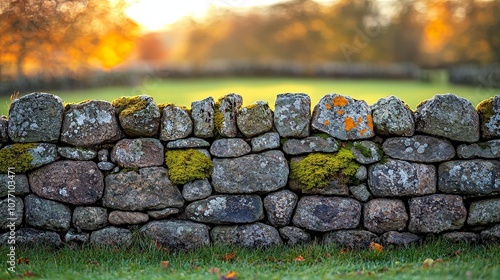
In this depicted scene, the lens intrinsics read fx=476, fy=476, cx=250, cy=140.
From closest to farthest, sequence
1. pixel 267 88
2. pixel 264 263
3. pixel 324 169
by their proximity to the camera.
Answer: pixel 264 263 < pixel 324 169 < pixel 267 88

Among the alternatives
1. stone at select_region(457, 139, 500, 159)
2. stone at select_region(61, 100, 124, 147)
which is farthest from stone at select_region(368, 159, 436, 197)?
stone at select_region(61, 100, 124, 147)

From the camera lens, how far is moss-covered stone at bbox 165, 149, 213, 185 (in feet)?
15.8

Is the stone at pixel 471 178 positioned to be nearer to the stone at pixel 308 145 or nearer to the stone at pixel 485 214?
the stone at pixel 485 214

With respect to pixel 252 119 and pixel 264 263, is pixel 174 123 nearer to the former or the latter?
pixel 252 119

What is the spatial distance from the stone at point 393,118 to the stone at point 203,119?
168 centimetres

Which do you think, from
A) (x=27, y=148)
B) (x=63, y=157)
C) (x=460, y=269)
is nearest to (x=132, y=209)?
(x=63, y=157)

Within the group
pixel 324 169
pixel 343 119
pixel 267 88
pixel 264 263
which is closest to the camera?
pixel 264 263

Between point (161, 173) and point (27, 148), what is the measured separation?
4.51ft

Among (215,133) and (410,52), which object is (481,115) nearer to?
(215,133)

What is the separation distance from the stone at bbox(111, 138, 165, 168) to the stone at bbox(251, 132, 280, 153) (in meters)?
0.96

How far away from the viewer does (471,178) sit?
4797mm

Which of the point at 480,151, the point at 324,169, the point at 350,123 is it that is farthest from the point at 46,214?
the point at 480,151

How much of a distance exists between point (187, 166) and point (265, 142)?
830 millimetres

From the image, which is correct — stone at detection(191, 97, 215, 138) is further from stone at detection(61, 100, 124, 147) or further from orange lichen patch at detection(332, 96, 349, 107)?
orange lichen patch at detection(332, 96, 349, 107)
